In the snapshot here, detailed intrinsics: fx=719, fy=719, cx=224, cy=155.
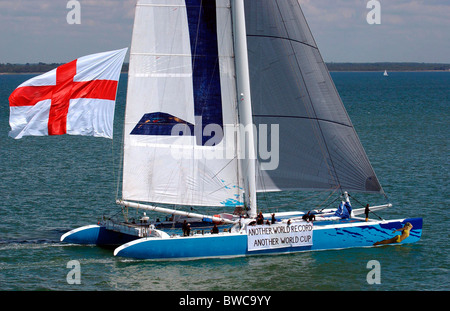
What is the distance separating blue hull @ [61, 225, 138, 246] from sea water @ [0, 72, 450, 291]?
0.35 meters

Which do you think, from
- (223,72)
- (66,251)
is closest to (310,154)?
(223,72)

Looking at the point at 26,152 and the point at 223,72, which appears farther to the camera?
the point at 26,152

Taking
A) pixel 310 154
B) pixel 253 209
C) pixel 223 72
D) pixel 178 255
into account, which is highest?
pixel 223 72

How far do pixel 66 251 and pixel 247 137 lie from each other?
9.09 metres

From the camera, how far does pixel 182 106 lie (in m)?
30.5

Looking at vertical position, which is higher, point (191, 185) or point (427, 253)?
point (191, 185)

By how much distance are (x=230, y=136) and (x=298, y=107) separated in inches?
141

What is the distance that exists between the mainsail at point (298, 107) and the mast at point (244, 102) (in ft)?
4.10

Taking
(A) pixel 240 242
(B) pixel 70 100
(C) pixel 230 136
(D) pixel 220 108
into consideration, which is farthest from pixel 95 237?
(D) pixel 220 108

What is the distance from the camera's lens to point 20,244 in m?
31.3

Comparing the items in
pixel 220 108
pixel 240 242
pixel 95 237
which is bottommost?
pixel 240 242

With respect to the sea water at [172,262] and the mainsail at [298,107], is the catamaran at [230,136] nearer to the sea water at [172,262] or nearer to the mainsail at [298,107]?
the mainsail at [298,107]

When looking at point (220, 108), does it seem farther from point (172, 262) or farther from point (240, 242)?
point (172, 262)

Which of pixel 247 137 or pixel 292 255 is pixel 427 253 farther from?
pixel 247 137
